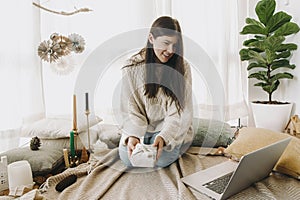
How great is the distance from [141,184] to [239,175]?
39cm

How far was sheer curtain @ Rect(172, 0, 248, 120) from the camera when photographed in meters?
2.10

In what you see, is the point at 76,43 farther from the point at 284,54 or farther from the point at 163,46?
the point at 284,54

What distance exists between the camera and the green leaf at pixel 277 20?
1.91 meters

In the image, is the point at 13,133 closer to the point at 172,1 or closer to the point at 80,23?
the point at 80,23

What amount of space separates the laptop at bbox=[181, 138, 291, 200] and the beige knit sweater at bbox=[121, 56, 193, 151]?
0.22 meters

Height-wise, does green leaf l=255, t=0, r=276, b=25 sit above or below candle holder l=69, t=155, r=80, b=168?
above

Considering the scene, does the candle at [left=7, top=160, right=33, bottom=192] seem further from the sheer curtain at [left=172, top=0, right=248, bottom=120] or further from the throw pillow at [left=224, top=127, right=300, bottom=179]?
the sheer curtain at [left=172, top=0, right=248, bottom=120]

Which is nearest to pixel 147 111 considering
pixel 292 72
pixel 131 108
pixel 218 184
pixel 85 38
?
pixel 131 108

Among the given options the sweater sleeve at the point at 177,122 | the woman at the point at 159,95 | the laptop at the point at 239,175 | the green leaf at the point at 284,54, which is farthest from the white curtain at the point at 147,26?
the laptop at the point at 239,175

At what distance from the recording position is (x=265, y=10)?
76.1 inches

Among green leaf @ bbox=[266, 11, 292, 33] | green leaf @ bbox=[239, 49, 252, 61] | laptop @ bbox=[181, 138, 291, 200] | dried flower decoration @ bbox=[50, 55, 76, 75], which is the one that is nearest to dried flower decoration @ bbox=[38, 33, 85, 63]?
dried flower decoration @ bbox=[50, 55, 76, 75]

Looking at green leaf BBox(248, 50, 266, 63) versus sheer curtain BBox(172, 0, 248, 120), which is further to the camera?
sheer curtain BBox(172, 0, 248, 120)

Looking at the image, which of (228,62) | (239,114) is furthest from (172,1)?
(239,114)

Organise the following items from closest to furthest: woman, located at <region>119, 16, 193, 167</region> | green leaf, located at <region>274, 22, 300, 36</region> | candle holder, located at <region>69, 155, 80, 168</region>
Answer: woman, located at <region>119, 16, 193, 167</region>, candle holder, located at <region>69, 155, 80, 168</region>, green leaf, located at <region>274, 22, 300, 36</region>
